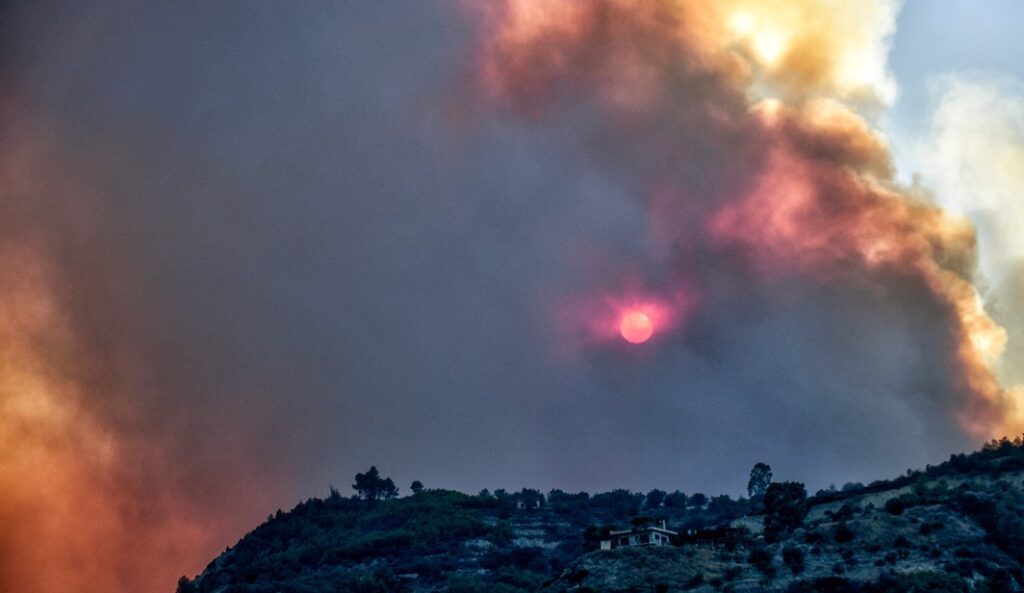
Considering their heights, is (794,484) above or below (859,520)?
above

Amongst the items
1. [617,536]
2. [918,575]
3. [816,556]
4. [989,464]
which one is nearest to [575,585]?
[617,536]

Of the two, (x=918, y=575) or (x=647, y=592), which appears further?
(x=647, y=592)

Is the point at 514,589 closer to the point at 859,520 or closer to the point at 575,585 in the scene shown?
the point at 575,585

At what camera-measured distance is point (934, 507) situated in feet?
537

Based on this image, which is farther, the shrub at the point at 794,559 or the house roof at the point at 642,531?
the house roof at the point at 642,531

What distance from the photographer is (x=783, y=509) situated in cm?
17950

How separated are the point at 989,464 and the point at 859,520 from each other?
51083 mm

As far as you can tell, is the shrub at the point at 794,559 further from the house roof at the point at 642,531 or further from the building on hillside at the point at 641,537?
the house roof at the point at 642,531

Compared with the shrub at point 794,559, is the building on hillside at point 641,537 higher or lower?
higher

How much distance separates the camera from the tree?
17325cm

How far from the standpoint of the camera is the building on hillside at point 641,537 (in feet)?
552

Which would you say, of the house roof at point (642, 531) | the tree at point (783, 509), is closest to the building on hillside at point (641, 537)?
the house roof at point (642, 531)

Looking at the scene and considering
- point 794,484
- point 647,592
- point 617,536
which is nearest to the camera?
point 647,592

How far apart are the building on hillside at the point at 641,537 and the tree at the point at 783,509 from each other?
46.0ft
